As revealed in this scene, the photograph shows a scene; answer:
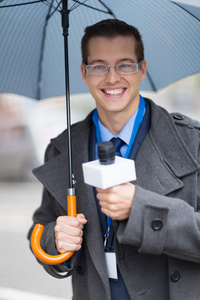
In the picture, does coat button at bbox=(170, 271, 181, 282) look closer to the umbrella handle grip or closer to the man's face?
the umbrella handle grip

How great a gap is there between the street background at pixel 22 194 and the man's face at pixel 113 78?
0.86 m

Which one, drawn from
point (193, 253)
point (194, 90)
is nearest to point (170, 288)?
point (193, 253)

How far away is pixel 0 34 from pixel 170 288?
1657mm

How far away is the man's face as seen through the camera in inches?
84.2

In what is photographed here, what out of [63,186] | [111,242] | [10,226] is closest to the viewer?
[111,242]

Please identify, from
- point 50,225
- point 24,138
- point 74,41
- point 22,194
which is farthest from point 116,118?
point 24,138

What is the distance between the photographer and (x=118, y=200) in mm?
1657

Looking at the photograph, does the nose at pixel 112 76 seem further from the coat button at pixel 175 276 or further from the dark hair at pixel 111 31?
the coat button at pixel 175 276

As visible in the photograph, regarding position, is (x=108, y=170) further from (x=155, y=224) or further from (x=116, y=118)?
(x=116, y=118)

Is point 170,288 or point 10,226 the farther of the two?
point 10,226

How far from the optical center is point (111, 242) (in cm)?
212

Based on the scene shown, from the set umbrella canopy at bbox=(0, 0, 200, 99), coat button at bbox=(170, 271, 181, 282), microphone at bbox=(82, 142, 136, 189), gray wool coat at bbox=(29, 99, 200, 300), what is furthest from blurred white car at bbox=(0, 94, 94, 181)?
microphone at bbox=(82, 142, 136, 189)

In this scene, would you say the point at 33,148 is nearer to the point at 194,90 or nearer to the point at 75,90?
the point at 75,90

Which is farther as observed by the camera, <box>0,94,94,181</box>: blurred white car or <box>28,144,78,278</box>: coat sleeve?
<box>0,94,94,181</box>: blurred white car
